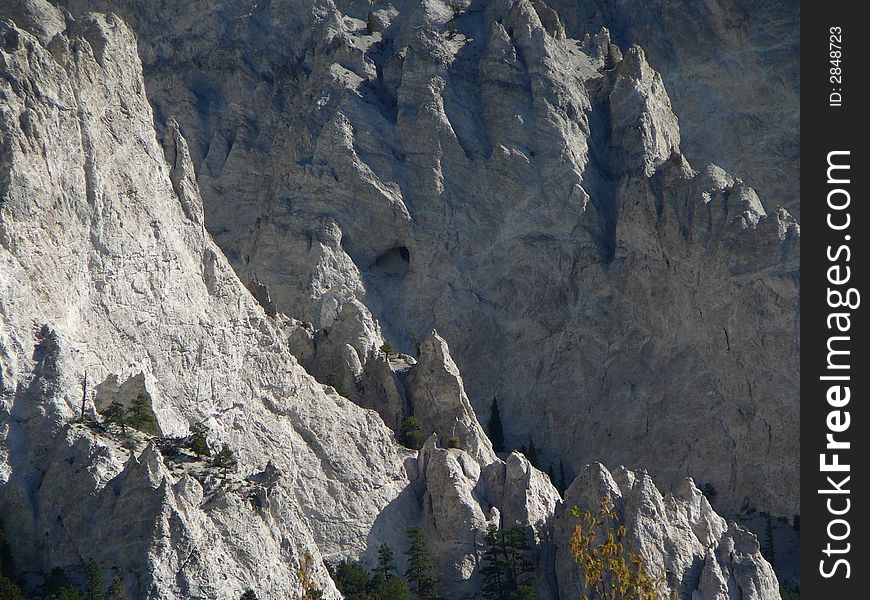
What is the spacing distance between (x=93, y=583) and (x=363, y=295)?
39.4 m

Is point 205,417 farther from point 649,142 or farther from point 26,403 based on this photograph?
point 649,142

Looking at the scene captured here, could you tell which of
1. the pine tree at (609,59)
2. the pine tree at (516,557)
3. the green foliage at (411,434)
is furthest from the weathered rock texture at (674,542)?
the pine tree at (609,59)

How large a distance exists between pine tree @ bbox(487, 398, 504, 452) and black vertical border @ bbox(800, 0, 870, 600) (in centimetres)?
3398

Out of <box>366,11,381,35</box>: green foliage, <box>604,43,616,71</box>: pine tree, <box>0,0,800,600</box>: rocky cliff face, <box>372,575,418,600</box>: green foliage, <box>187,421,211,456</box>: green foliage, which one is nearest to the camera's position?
<box>0,0,800,600</box>: rocky cliff face

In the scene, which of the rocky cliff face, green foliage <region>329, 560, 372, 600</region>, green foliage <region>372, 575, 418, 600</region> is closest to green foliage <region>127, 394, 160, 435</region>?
the rocky cliff face

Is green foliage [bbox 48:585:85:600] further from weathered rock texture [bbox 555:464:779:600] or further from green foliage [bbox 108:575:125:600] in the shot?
weathered rock texture [bbox 555:464:779:600]

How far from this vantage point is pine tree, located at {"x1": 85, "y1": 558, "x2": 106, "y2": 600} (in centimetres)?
6619

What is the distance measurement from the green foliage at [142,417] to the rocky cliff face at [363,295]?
1.04 ft

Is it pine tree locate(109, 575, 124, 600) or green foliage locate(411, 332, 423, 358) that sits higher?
green foliage locate(411, 332, 423, 358)

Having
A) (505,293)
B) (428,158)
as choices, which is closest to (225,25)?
(428,158)

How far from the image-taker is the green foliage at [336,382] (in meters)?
91.8

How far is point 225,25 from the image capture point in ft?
396

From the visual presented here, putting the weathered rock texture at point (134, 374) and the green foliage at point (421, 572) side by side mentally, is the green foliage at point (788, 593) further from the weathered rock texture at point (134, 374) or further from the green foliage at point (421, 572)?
the weathered rock texture at point (134, 374)

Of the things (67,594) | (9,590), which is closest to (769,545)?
(67,594)
